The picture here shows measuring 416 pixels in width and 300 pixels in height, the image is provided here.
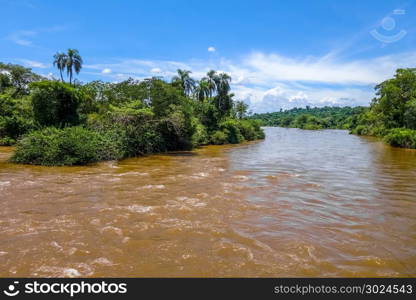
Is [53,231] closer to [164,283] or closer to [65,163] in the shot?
[164,283]

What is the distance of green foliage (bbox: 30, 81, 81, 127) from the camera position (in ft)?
68.8

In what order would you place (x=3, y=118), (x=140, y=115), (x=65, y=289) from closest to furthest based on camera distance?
1. (x=65, y=289)
2. (x=140, y=115)
3. (x=3, y=118)

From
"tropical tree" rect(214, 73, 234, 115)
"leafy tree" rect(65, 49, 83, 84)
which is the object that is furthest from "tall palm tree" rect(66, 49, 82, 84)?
"tropical tree" rect(214, 73, 234, 115)

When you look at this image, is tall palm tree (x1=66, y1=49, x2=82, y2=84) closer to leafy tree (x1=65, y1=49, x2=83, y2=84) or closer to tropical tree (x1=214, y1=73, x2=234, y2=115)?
leafy tree (x1=65, y1=49, x2=83, y2=84)

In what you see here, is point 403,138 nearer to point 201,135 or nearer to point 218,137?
point 218,137

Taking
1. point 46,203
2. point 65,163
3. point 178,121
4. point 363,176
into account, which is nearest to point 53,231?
point 46,203

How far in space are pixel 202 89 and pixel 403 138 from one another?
86.2 feet

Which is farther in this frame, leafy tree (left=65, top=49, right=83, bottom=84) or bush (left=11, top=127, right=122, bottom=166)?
leafy tree (left=65, top=49, right=83, bottom=84)

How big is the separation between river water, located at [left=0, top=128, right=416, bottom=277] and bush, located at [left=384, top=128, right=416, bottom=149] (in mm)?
22161

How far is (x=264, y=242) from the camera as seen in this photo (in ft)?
19.6

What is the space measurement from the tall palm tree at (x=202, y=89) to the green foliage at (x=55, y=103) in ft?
77.8

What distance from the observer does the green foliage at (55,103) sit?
20984mm

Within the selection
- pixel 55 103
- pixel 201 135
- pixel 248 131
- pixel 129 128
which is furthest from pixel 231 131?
pixel 55 103

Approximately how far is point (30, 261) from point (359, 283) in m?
5.30
